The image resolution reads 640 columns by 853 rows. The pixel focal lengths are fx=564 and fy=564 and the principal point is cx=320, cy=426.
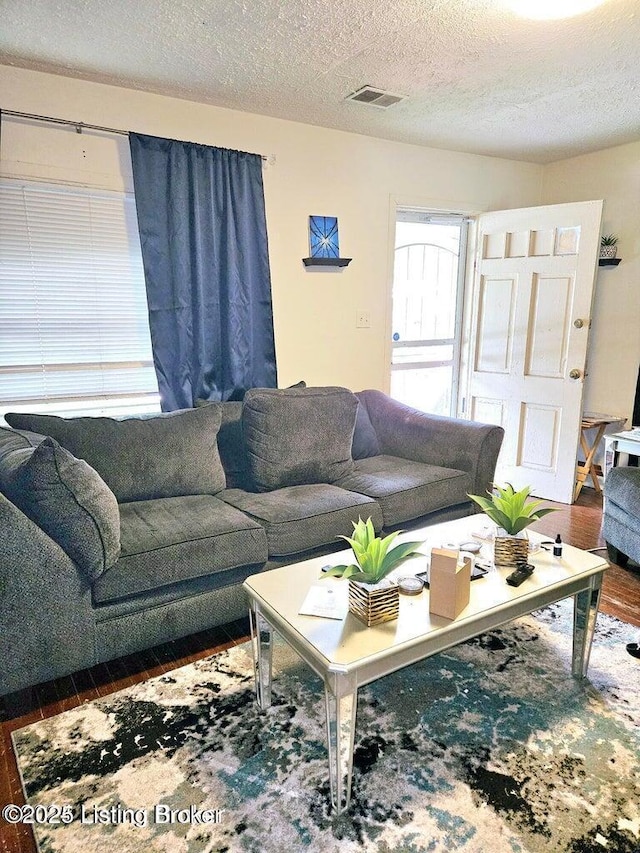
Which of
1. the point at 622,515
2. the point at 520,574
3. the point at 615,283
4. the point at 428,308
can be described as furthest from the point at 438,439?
the point at 615,283

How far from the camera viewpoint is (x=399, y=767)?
167cm

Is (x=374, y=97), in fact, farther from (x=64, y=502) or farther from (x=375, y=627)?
(x=375, y=627)

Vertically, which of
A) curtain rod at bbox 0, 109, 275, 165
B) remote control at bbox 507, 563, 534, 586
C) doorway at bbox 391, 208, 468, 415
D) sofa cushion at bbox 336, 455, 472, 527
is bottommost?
sofa cushion at bbox 336, 455, 472, 527

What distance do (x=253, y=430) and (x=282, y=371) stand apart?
820mm

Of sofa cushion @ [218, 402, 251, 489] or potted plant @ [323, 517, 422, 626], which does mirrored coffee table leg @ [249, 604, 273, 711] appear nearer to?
potted plant @ [323, 517, 422, 626]

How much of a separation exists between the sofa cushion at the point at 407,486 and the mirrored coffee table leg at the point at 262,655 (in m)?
1.07

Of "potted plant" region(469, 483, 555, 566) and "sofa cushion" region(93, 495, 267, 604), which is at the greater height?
"potted plant" region(469, 483, 555, 566)

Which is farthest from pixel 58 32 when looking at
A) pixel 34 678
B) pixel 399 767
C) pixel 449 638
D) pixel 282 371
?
pixel 399 767

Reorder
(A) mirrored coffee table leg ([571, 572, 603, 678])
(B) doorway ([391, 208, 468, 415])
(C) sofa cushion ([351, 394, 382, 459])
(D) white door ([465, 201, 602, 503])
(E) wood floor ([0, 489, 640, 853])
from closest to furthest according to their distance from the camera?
(E) wood floor ([0, 489, 640, 853]) → (A) mirrored coffee table leg ([571, 572, 603, 678]) → (C) sofa cushion ([351, 394, 382, 459]) → (D) white door ([465, 201, 602, 503]) → (B) doorway ([391, 208, 468, 415])

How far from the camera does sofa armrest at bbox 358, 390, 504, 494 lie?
3.20 meters

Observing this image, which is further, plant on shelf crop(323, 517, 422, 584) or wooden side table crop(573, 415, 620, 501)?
wooden side table crop(573, 415, 620, 501)

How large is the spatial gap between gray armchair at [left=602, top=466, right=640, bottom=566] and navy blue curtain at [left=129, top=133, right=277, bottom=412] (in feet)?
6.89

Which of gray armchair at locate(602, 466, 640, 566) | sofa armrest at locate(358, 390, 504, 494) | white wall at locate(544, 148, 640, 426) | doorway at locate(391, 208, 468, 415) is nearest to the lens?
gray armchair at locate(602, 466, 640, 566)

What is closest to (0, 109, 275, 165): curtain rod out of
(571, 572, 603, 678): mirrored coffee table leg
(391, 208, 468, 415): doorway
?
(391, 208, 468, 415): doorway
